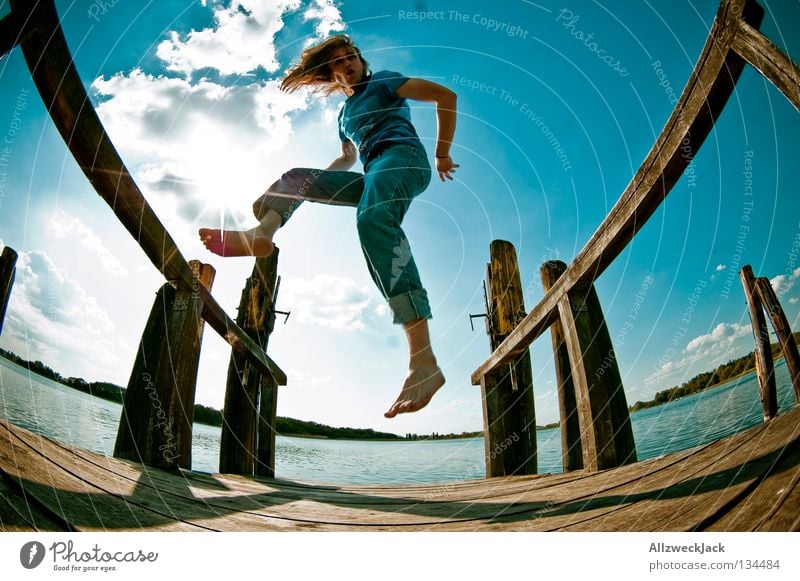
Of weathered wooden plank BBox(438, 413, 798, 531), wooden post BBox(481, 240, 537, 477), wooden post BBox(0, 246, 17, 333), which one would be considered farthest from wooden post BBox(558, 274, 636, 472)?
wooden post BBox(0, 246, 17, 333)

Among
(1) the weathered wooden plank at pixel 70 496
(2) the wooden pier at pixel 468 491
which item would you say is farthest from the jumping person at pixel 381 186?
(1) the weathered wooden plank at pixel 70 496

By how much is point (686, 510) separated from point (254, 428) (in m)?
3.54

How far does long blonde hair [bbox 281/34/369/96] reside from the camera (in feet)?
7.78

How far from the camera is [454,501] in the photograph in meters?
1.49

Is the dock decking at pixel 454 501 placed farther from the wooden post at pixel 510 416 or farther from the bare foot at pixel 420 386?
the wooden post at pixel 510 416

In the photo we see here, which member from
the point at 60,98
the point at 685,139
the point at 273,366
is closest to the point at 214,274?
the point at 273,366

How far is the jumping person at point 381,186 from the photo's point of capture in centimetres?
171

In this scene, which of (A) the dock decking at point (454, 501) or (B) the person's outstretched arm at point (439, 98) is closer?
(A) the dock decking at point (454, 501)

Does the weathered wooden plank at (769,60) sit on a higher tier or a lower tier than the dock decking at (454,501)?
higher

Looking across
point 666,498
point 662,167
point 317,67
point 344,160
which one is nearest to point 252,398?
point 344,160

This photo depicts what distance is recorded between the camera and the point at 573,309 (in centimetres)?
204

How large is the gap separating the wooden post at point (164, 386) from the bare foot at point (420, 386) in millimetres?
1213

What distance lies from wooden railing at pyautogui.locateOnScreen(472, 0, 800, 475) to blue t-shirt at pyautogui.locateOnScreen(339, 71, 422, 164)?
3.53 ft

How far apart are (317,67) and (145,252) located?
153 cm
